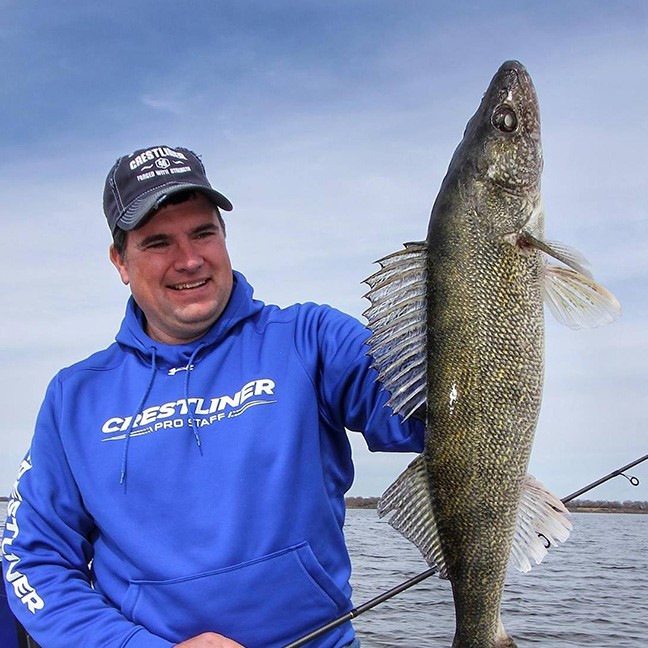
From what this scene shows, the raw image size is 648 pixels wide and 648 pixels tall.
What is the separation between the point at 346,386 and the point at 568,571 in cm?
1869

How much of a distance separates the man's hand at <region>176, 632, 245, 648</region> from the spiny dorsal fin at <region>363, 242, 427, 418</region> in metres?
1.04

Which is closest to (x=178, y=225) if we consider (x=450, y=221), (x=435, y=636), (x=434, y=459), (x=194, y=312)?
(x=194, y=312)

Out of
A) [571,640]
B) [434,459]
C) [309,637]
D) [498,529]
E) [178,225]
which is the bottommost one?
[571,640]

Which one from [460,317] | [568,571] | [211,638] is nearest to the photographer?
[460,317]

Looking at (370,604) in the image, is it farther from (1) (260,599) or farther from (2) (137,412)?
(2) (137,412)

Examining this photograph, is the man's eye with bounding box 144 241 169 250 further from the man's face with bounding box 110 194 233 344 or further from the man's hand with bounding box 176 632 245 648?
the man's hand with bounding box 176 632 245 648

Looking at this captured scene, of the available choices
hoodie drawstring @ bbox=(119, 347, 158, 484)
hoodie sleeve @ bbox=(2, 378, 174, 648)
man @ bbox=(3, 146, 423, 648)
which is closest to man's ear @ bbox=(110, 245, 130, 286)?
man @ bbox=(3, 146, 423, 648)

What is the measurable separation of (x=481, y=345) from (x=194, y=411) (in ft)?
4.00

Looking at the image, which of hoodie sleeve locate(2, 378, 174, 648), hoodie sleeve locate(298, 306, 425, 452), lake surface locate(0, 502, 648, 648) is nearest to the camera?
hoodie sleeve locate(298, 306, 425, 452)

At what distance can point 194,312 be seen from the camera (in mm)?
3152

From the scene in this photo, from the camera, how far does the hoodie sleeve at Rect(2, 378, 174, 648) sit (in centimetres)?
310

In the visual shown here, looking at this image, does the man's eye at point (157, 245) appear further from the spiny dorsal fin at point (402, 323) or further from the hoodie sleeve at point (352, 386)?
the spiny dorsal fin at point (402, 323)

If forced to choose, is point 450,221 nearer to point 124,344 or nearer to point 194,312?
point 194,312

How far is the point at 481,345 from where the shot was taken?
235 cm
